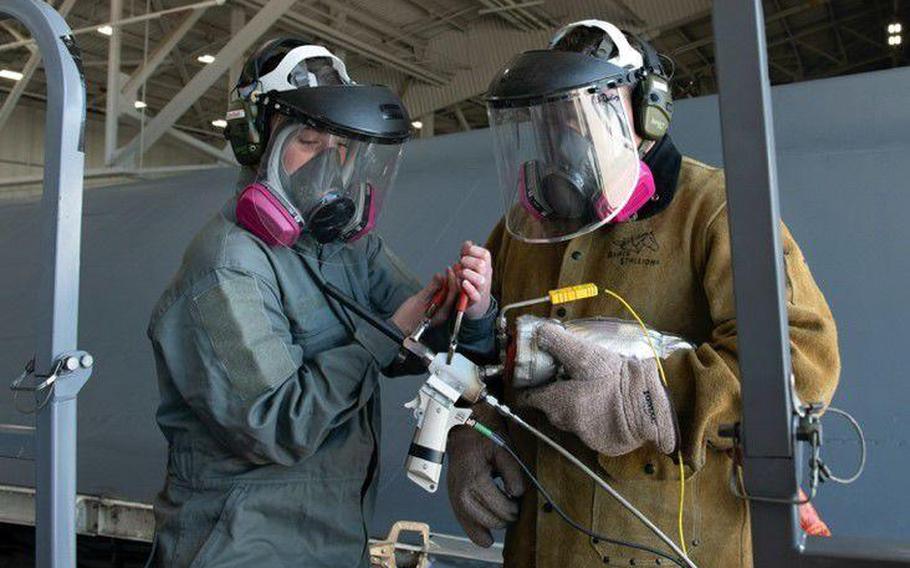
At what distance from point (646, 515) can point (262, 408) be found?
1.87 ft

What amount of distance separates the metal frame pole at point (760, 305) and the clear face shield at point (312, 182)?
736mm

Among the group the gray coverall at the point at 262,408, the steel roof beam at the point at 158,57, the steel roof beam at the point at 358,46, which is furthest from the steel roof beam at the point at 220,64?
the gray coverall at the point at 262,408

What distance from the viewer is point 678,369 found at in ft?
3.45

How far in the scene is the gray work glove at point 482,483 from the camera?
1.24m

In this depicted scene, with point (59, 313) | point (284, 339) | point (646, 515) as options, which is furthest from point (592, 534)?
point (59, 313)

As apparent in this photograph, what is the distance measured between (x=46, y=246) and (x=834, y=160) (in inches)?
99.9

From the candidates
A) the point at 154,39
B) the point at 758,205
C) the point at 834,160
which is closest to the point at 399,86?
the point at 154,39

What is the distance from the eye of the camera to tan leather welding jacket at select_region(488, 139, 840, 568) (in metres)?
1.03

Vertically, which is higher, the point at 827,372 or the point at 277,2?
the point at 277,2

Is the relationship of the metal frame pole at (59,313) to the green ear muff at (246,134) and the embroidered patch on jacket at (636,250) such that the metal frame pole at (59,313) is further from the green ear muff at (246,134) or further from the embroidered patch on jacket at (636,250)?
the embroidered patch on jacket at (636,250)

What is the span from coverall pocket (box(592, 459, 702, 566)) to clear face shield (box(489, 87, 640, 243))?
379 mm

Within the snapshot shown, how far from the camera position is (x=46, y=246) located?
3.77 feet

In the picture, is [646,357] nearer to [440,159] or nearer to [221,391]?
[221,391]

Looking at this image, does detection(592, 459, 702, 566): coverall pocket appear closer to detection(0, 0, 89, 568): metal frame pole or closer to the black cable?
the black cable
